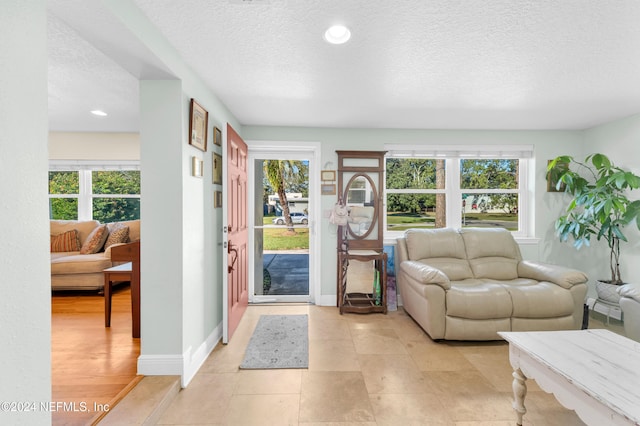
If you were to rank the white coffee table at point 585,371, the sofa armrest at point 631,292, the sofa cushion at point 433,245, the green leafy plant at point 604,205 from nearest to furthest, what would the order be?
1. the white coffee table at point 585,371
2. the sofa armrest at point 631,292
3. the green leafy plant at point 604,205
4. the sofa cushion at point 433,245

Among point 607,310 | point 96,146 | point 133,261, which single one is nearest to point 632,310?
point 607,310

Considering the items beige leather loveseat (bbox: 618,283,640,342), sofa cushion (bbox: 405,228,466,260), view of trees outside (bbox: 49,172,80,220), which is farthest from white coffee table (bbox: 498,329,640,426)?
view of trees outside (bbox: 49,172,80,220)

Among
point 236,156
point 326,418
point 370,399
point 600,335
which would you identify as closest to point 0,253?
point 326,418

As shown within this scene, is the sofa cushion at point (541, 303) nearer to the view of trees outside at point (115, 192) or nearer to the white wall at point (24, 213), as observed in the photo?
the white wall at point (24, 213)

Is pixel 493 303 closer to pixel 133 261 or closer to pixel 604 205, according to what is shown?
pixel 604 205

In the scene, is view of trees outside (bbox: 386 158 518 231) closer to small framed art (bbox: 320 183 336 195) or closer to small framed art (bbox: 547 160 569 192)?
small framed art (bbox: 547 160 569 192)

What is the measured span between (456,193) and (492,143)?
79 centimetres

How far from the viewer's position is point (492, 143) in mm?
3689

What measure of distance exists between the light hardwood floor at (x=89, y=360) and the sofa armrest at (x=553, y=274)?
372 cm

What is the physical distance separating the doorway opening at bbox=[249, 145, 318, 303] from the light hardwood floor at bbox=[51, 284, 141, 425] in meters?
1.53

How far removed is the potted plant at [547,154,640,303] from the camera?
9.30 feet

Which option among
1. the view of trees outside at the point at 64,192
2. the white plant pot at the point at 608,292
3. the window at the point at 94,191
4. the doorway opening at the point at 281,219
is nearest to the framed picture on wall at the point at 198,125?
the doorway opening at the point at 281,219

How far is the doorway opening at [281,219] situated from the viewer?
3.71m

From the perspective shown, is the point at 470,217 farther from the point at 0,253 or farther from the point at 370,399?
the point at 0,253
